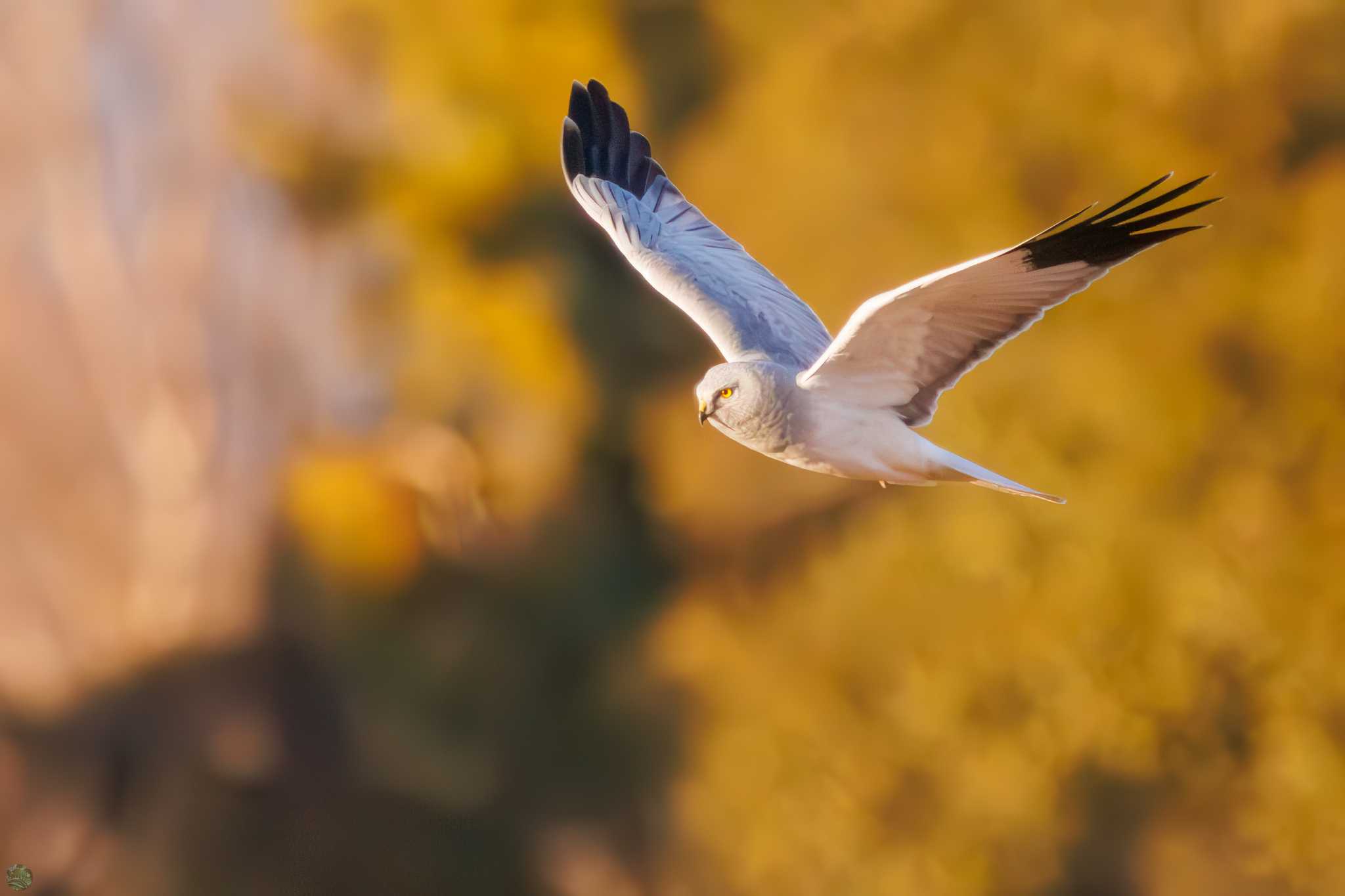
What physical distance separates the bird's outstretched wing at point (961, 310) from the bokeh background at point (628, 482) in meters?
2.59

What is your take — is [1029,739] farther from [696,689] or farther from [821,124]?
[821,124]

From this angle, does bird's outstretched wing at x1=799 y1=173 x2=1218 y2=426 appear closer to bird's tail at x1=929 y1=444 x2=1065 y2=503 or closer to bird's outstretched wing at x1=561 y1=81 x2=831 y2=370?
bird's tail at x1=929 y1=444 x2=1065 y2=503

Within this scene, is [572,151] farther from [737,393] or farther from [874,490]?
[874,490]

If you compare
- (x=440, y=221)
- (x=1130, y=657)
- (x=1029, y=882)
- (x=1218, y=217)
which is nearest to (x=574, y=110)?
(x=440, y=221)

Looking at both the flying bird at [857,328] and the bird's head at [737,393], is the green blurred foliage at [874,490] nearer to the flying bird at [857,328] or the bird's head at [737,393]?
the flying bird at [857,328]

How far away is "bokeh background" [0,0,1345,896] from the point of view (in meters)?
4.96

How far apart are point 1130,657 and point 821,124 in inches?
93.1

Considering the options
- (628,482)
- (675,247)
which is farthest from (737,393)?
(628,482)

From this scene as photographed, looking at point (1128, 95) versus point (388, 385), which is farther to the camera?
point (388, 385)

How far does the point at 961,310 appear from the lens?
2371 millimetres

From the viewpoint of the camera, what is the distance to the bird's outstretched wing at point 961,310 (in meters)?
2.15

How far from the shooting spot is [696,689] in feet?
18.6

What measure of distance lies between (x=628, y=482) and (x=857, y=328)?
135 inches

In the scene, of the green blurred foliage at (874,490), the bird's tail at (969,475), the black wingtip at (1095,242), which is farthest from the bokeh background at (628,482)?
the black wingtip at (1095,242)
